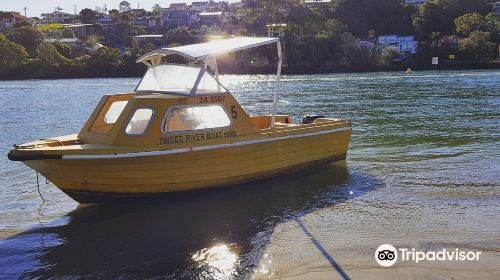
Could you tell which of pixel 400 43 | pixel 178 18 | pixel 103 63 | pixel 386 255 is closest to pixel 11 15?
pixel 178 18

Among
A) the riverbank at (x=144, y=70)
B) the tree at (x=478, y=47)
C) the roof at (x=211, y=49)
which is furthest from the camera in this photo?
the tree at (x=478, y=47)

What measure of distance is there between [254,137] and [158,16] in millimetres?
168350

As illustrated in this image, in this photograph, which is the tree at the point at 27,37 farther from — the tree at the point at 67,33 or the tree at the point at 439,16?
the tree at the point at 439,16

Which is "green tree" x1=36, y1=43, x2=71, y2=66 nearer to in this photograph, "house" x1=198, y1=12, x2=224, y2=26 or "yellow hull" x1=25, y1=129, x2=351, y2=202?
"house" x1=198, y1=12, x2=224, y2=26

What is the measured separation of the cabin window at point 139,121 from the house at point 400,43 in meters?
106

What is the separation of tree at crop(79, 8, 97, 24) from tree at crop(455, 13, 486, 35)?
364 ft

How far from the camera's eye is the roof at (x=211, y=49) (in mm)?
11766

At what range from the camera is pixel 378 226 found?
9789 mm

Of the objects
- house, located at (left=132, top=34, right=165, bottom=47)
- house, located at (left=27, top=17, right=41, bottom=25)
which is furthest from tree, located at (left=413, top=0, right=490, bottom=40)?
house, located at (left=27, top=17, right=41, bottom=25)

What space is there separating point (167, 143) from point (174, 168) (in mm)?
600

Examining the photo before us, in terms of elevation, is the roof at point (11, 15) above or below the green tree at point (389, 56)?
above

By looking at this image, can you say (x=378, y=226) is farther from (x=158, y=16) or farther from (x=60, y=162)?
(x=158, y=16)

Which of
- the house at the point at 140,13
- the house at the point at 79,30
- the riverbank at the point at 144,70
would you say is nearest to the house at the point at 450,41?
the riverbank at the point at 144,70

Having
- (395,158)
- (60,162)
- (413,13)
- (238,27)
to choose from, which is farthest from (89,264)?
(413,13)
